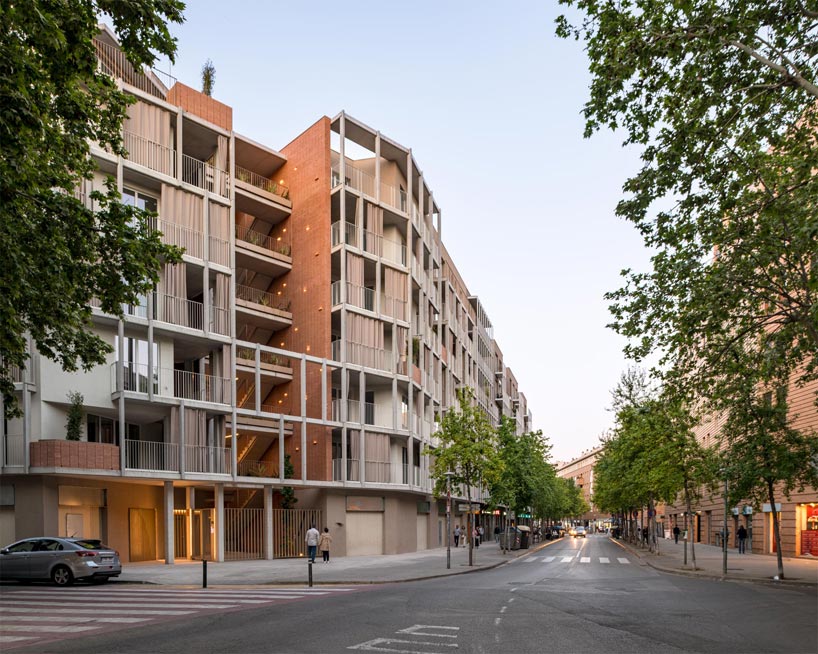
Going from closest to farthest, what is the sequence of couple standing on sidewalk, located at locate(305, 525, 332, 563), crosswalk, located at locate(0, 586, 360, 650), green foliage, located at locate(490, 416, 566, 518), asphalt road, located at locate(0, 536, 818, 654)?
asphalt road, located at locate(0, 536, 818, 654) < crosswalk, located at locate(0, 586, 360, 650) < couple standing on sidewalk, located at locate(305, 525, 332, 563) < green foliage, located at locate(490, 416, 566, 518)

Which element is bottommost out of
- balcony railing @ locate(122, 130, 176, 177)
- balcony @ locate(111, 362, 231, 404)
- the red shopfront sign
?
the red shopfront sign

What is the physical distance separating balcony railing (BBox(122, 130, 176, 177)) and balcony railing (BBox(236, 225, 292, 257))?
803 cm

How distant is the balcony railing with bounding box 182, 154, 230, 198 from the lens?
3406 cm

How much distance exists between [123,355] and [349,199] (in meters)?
15.9

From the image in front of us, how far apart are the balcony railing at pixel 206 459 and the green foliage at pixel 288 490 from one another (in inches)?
131

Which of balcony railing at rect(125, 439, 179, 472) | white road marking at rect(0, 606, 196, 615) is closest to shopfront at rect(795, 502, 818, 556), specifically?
balcony railing at rect(125, 439, 179, 472)

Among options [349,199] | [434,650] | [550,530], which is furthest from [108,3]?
[550,530]

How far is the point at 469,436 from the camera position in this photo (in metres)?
34.1

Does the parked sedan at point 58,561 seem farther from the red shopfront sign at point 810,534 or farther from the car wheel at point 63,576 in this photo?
the red shopfront sign at point 810,534

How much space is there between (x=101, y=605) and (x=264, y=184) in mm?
29098

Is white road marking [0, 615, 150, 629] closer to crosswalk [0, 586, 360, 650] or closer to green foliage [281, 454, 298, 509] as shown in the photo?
crosswalk [0, 586, 360, 650]

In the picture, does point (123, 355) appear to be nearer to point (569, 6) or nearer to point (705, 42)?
point (569, 6)

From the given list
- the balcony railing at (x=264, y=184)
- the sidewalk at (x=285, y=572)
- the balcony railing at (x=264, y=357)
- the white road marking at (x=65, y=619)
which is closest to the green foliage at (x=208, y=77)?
the balcony railing at (x=264, y=184)

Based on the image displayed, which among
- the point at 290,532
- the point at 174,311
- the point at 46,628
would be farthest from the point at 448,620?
the point at 290,532
